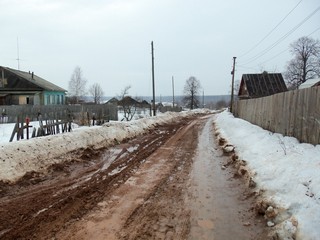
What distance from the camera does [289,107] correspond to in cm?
1141

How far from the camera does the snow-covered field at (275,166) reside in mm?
4738

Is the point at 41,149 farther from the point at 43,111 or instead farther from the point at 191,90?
the point at 191,90

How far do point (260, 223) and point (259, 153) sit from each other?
4.73m

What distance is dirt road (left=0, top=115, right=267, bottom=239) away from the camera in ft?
15.9

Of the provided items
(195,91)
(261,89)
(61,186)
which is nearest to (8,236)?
(61,186)

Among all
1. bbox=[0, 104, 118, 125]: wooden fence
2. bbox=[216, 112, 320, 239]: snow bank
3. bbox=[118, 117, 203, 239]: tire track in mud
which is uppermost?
bbox=[0, 104, 118, 125]: wooden fence

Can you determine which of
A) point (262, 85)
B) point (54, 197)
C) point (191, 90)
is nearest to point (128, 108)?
point (262, 85)

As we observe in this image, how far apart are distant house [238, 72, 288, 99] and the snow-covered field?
1338 inches

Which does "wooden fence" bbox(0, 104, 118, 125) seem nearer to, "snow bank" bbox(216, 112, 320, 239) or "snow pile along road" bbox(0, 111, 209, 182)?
"snow pile along road" bbox(0, 111, 209, 182)

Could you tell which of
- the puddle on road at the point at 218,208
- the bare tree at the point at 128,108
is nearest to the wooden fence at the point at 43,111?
the bare tree at the point at 128,108

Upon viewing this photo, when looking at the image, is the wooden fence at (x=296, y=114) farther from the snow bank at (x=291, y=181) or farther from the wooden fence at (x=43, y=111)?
the wooden fence at (x=43, y=111)

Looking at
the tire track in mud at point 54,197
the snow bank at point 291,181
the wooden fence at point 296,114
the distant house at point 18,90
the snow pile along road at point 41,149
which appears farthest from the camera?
the distant house at point 18,90

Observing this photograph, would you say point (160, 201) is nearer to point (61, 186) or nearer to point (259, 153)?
point (61, 186)

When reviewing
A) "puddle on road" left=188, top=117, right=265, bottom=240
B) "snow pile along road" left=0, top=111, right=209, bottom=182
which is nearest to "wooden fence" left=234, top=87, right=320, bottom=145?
"puddle on road" left=188, top=117, right=265, bottom=240
